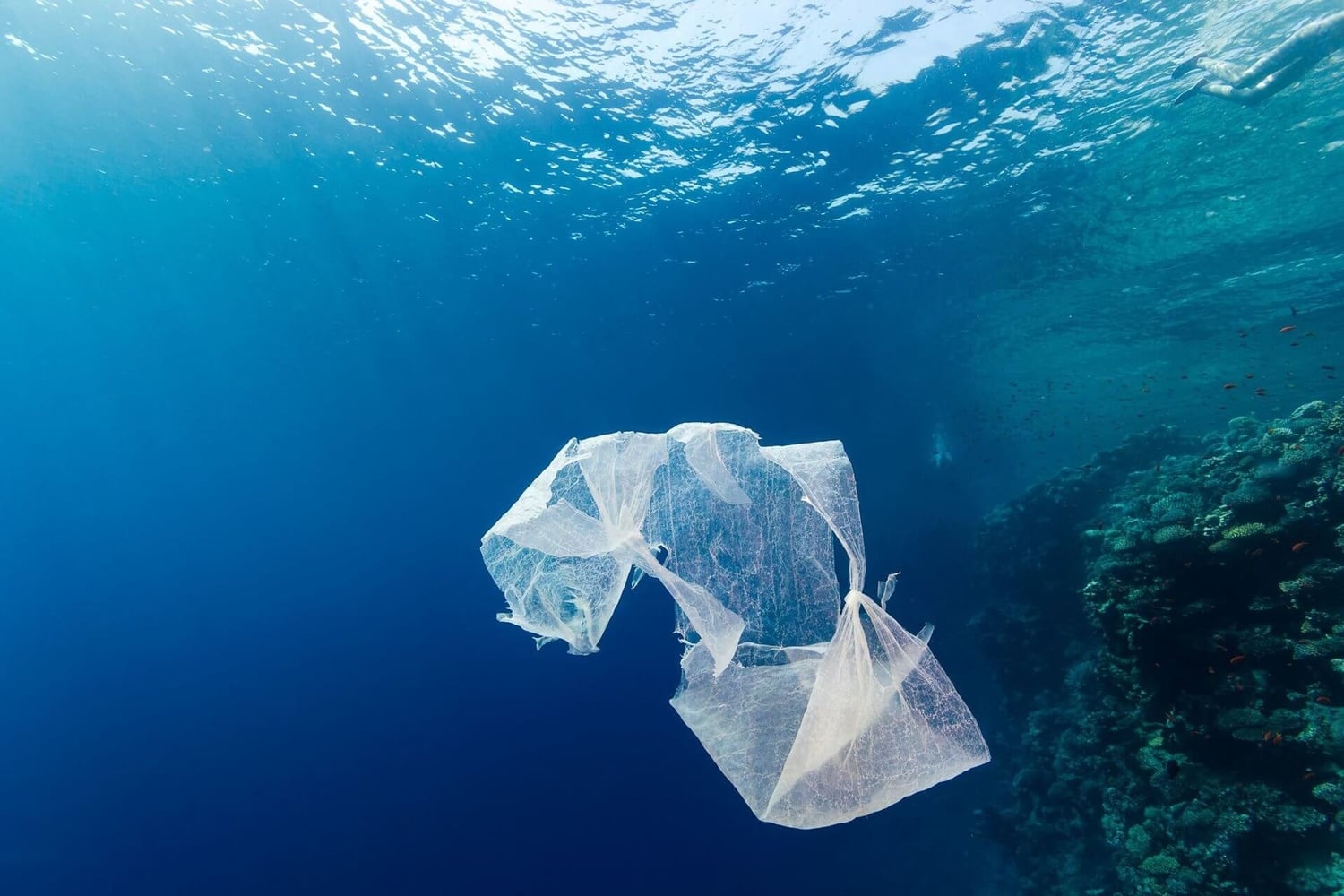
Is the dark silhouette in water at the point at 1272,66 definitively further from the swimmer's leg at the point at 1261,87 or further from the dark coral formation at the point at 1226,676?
the dark coral formation at the point at 1226,676

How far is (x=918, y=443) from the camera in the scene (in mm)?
29125

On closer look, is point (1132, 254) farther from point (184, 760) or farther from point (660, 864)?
point (184, 760)

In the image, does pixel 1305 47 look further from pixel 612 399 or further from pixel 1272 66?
pixel 612 399

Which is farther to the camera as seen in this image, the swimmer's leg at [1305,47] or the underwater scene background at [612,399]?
the swimmer's leg at [1305,47]

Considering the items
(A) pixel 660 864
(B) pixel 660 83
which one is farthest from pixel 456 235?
(A) pixel 660 864

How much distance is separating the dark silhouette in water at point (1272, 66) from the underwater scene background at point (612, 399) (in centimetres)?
31

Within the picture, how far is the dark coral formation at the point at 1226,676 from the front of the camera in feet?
18.9

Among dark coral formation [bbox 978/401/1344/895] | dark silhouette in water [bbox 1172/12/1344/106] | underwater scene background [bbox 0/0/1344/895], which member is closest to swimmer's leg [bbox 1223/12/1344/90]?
dark silhouette in water [bbox 1172/12/1344/106]

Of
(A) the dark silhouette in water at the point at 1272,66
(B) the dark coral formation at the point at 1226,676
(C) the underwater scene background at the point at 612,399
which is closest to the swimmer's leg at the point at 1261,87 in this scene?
(A) the dark silhouette in water at the point at 1272,66

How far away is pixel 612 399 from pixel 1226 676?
68.9 feet

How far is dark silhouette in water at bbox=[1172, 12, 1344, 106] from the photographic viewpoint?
895cm

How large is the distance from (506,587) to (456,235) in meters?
14.0

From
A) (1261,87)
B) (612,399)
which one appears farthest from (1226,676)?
(612,399)

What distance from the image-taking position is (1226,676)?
6.45 metres
